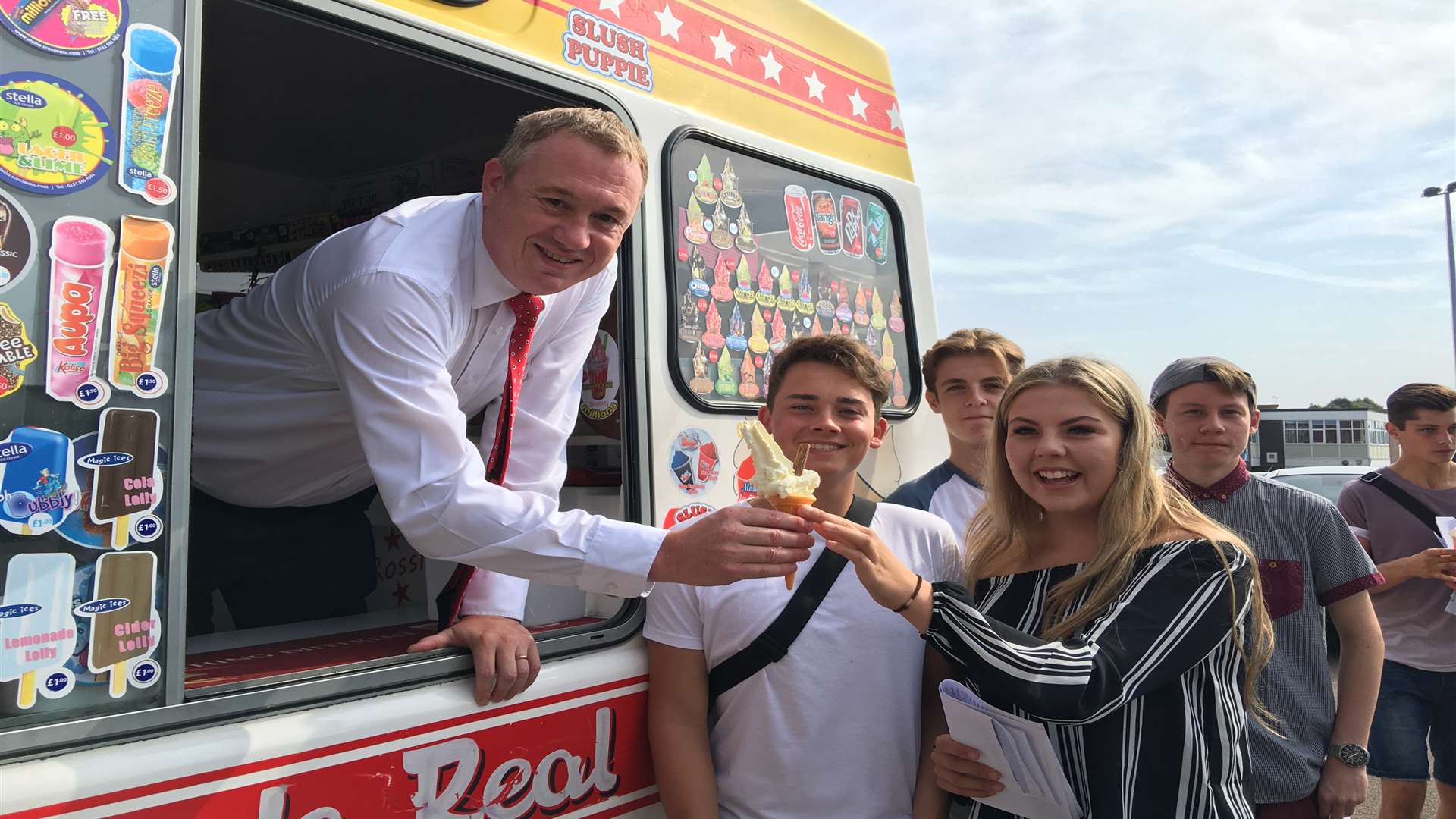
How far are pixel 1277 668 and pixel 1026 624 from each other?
1.09 m

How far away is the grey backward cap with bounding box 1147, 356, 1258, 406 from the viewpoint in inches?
126

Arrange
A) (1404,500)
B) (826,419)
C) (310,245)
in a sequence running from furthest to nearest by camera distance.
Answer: (1404,500) → (310,245) → (826,419)

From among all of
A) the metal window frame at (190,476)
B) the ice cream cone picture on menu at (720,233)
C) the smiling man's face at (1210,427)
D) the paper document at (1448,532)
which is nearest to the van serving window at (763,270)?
the ice cream cone picture on menu at (720,233)

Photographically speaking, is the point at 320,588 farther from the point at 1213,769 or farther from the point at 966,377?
the point at 1213,769

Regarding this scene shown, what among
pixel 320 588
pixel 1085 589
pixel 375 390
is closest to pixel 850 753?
pixel 1085 589

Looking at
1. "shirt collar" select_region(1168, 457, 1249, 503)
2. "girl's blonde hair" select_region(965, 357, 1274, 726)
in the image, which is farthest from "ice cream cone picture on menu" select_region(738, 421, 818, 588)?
"shirt collar" select_region(1168, 457, 1249, 503)

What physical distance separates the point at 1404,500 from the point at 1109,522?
3.46 metres

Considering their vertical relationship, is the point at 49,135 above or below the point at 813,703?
above

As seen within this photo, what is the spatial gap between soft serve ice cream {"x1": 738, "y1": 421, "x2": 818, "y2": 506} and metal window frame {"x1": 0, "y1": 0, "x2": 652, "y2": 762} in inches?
20.8

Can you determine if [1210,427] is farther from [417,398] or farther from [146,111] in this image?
[146,111]

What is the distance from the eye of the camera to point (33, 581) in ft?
4.99

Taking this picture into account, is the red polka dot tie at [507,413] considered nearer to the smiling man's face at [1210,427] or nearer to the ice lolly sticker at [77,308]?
the ice lolly sticker at [77,308]

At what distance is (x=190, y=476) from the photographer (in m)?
1.85

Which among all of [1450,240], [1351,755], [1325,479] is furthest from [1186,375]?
[1450,240]
